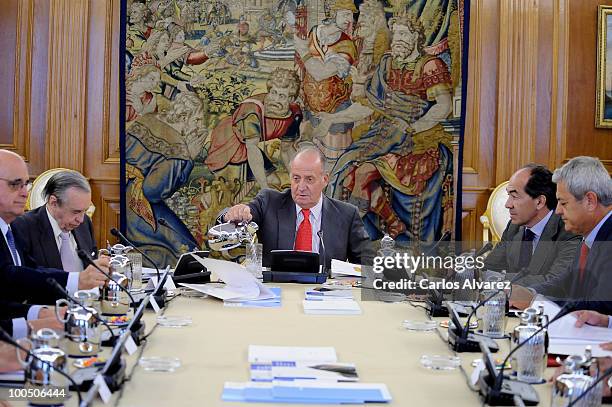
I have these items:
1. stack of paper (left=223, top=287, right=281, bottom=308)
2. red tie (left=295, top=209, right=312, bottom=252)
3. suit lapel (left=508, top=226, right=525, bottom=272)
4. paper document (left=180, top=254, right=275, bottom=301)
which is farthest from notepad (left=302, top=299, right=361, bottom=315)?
suit lapel (left=508, top=226, right=525, bottom=272)

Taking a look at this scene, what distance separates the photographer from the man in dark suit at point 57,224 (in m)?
4.06

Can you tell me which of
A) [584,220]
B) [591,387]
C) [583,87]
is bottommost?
[591,387]

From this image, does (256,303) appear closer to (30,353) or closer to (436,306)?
(436,306)

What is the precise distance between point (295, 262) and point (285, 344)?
5.50 feet

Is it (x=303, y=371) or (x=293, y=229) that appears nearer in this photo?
(x=303, y=371)

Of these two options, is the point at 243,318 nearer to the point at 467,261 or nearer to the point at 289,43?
the point at 467,261

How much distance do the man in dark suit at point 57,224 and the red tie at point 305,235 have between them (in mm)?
1238

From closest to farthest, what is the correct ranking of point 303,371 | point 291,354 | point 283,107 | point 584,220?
point 303,371, point 291,354, point 584,220, point 283,107

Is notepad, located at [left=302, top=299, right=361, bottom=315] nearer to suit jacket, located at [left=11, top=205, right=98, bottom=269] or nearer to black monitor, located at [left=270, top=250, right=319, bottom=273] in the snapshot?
black monitor, located at [left=270, top=250, right=319, bottom=273]

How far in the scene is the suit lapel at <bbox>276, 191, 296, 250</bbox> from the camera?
187 inches

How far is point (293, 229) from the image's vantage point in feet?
15.7

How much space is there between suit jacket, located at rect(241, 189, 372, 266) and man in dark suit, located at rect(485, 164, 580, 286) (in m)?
0.78

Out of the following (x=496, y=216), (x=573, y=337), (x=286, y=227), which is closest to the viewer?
(x=573, y=337)

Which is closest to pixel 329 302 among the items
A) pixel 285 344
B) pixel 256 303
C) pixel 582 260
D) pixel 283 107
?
pixel 256 303
